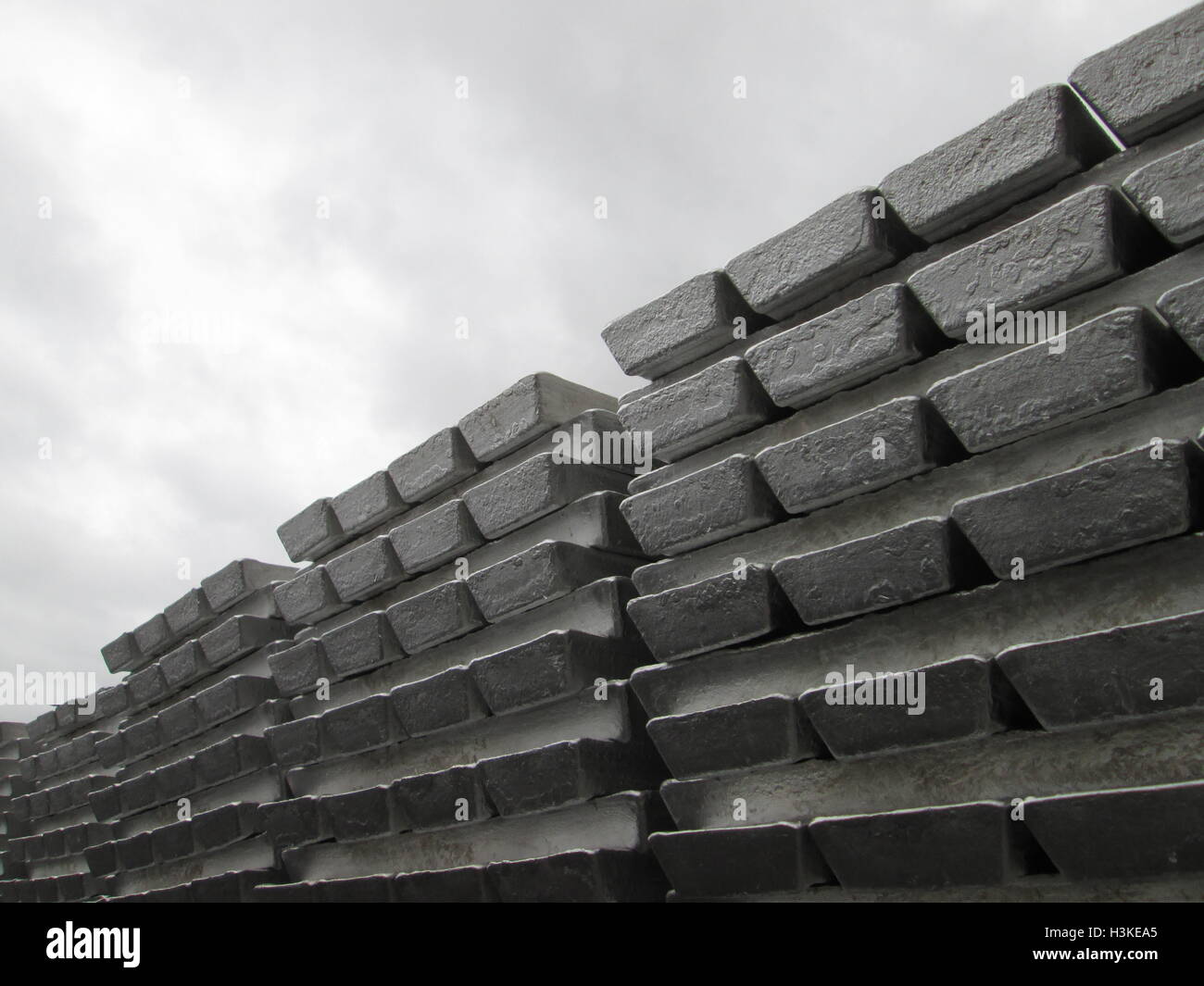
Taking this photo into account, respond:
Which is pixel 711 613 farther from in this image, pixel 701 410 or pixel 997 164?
pixel 997 164

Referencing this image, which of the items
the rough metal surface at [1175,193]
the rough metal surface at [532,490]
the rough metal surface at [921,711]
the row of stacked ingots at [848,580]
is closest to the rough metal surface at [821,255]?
the row of stacked ingots at [848,580]

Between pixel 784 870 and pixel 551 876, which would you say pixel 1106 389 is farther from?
pixel 551 876

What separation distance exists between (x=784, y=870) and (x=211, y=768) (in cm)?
270

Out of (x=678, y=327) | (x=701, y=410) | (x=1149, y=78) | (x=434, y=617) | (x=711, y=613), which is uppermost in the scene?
(x=1149, y=78)

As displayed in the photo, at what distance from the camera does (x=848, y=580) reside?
2.15m

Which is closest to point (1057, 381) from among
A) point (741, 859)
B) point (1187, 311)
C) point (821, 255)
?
point (1187, 311)

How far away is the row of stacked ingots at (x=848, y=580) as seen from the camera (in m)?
1.82

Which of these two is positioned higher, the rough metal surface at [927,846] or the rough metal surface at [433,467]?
the rough metal surface at [433,467]

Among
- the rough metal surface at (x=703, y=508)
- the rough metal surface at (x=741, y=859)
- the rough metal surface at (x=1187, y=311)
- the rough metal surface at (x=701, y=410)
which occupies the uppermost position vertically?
the rough metal surface at (x=701, y=410)

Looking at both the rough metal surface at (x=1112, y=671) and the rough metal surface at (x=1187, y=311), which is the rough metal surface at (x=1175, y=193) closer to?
the rough metal surface at (x=1187, y=311)

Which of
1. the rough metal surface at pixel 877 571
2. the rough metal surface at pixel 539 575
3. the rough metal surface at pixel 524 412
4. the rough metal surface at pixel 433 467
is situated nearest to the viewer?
the rough metal surface at pixel 877 571

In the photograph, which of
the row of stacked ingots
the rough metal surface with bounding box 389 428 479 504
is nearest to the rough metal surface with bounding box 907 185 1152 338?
the row of stacked ingots

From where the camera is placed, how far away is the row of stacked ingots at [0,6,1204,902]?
1820 millimetres

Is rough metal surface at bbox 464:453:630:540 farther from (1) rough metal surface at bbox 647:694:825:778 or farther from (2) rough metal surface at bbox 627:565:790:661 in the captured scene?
(1) rough metal surface at bbox 647:694:825:778
